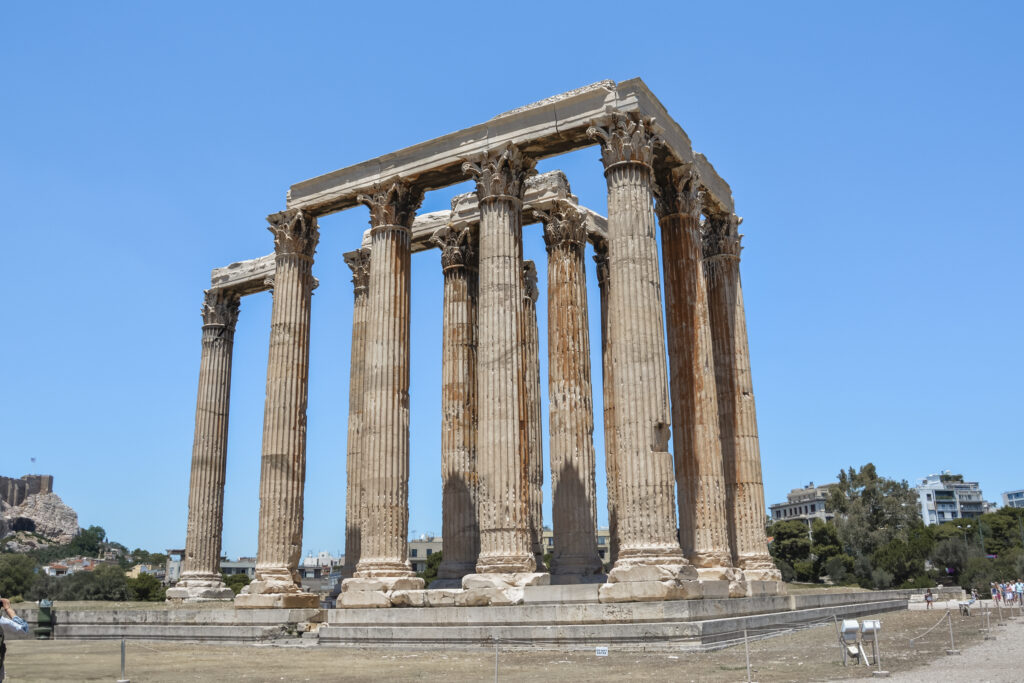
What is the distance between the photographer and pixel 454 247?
32031 mm

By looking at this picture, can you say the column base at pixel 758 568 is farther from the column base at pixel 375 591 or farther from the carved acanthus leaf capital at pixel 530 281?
the carved acanthus leaf capital at pixel 530 281

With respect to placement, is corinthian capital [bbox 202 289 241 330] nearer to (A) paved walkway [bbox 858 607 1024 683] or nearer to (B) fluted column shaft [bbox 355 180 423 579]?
(B) fluted column shaft [bbox 355 180 423 579]

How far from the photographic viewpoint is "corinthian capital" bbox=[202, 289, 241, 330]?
1594 inches

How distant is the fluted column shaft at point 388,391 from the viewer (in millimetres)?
25881

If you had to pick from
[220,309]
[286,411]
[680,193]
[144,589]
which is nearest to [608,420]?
[680,193]

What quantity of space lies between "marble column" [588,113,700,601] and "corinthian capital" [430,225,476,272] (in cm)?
878

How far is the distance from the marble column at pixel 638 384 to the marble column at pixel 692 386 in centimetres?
276

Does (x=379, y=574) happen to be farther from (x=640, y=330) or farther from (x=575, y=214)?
(x=575, y=214)

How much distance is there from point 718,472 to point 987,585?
5178 centimetres

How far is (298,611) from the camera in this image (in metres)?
26.5

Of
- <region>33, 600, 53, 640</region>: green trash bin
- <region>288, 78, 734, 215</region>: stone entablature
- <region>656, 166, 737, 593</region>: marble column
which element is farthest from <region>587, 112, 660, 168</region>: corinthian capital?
<region>33, 600, 53, 640</region>: green trash bin

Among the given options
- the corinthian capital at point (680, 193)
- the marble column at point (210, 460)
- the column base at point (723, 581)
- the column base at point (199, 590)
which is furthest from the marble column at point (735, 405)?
the marble column at point (210, 460)

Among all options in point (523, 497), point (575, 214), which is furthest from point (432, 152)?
point (523, 497)

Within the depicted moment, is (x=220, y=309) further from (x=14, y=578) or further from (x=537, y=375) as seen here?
(x=14, y=578)
